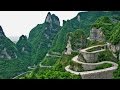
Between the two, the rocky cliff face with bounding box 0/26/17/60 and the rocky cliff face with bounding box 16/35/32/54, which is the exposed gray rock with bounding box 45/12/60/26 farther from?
the rocky cliff face with bounding box 0/26/17/60

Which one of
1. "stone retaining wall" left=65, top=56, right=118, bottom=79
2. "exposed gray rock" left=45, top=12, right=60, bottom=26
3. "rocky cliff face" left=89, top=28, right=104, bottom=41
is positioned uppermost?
"exposed gray rock" left=45, top=12, right=60, bottom=26

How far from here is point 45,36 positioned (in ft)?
152

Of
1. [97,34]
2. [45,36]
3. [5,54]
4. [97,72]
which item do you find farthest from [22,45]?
[97,72]

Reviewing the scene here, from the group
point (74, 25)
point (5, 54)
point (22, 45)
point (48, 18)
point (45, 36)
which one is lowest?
point (5, 54)

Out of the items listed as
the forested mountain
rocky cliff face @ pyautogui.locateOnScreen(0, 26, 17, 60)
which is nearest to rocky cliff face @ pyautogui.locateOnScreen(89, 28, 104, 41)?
the forested mountain

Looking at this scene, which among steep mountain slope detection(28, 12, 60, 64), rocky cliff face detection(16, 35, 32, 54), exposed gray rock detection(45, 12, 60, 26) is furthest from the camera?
exposed gray rock detection(45, 12, 60, 26)

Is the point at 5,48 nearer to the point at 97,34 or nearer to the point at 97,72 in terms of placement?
the point at 97,34

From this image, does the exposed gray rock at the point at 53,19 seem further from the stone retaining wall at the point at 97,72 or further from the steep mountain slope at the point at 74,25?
the stone retaining wall at the point at 97,72

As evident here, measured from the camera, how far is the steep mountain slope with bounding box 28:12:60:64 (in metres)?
43.8

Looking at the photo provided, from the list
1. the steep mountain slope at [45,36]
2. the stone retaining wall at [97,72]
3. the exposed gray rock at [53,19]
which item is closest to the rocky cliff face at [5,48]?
the steep mountain slope at [45,36]

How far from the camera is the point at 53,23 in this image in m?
47.5

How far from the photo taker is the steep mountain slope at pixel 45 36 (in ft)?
144

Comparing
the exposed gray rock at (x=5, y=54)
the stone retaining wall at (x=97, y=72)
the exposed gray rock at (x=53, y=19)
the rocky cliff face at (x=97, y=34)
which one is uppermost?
the exposed gray rock at (x=53, y=19)
